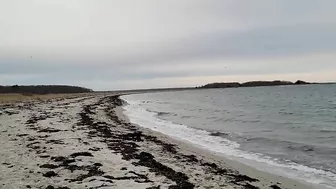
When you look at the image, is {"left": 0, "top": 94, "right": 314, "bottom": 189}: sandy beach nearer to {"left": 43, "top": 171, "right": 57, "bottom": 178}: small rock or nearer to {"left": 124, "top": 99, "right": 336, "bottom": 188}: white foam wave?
{"left": 43, "top": 171, "right": 57, "bottom": 178}: small rock

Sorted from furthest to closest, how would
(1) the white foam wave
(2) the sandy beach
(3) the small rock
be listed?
1. (1) the white foam wave
2. (3) the small rock
3. (2) the sandy beach

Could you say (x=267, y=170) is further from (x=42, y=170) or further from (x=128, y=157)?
(x=42, y=170)

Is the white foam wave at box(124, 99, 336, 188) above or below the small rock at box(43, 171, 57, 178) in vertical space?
below

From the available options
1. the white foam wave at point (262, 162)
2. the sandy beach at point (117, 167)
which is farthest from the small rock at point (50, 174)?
the white foam wave at point (262, 162)

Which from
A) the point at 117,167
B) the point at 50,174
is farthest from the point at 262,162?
the point at 50,174

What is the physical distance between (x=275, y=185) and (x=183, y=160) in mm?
3782

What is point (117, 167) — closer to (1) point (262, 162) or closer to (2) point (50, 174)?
(2) point (50, 174)

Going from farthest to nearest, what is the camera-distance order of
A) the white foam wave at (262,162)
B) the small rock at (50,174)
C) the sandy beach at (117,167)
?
the white foam wave at (262,162)
the small rock at (50,174)
the sandy beach at (117,167)

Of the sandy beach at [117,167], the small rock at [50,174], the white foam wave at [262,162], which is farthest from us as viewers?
the white foam wave at [262,162]

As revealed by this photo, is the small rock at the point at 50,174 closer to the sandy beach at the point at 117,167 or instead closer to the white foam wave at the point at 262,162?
the sandy beach at the point at 117,167

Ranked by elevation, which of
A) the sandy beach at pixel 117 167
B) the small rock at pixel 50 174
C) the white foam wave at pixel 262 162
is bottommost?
the white foam wave at pixel 262 162

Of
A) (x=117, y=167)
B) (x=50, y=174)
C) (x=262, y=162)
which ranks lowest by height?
(x=262, y=162)

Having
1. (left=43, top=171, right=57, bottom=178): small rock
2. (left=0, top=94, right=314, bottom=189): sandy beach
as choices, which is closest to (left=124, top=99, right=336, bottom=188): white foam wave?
(left=0, top=94, right=314, bottom=189): sandy beach

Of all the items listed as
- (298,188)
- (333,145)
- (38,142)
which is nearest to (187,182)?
(298,188)
